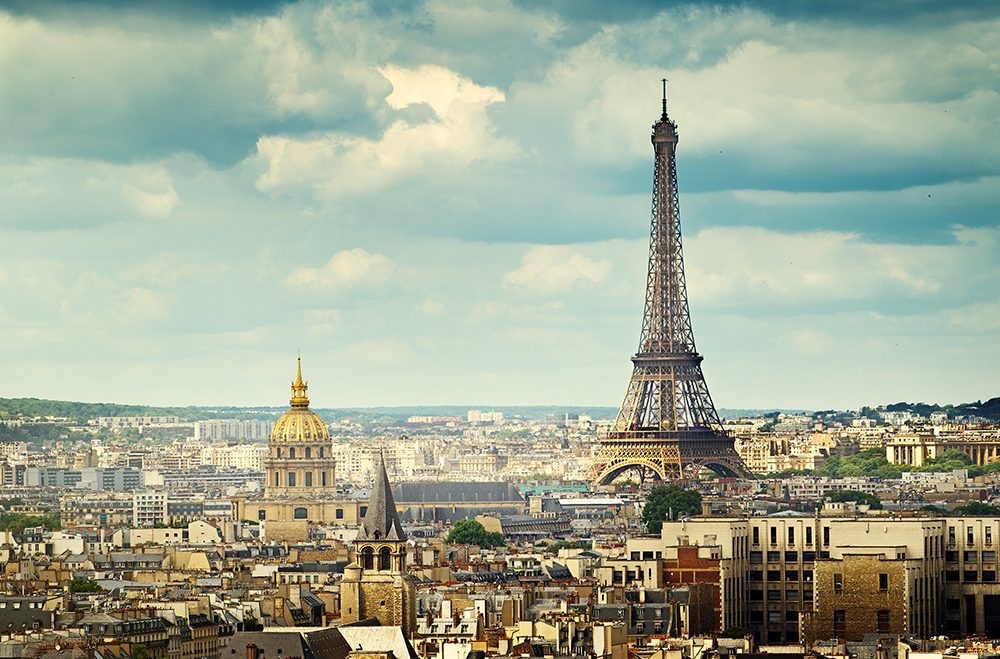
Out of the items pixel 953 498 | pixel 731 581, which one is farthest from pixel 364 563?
pixel 953 498

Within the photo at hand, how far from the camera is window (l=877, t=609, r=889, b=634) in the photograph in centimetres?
8619

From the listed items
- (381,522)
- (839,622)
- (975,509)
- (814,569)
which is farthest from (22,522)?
(839,622)

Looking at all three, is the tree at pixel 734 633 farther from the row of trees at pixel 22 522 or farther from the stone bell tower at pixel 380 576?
the row of trees at pixel 22 522

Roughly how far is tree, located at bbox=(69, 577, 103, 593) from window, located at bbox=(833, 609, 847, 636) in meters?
→ 24.2

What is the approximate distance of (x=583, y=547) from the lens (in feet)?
442

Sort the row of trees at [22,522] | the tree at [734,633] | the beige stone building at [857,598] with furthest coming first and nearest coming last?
the row of trees at [22,522]
the beige stone building at [857,598]
the tree at [734,633]

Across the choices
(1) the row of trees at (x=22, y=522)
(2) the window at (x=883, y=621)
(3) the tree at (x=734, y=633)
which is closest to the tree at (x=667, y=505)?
(1) the row of trees at (x=22, y=522)

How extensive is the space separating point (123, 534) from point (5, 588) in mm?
58414

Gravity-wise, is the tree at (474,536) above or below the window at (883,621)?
above

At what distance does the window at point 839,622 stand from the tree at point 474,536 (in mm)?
Answer: 60572

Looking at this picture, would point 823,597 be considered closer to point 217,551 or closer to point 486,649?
point 486,649

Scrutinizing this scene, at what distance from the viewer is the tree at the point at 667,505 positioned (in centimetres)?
14400

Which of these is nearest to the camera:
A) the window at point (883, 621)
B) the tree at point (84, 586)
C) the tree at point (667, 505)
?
the window at point (883, 621)

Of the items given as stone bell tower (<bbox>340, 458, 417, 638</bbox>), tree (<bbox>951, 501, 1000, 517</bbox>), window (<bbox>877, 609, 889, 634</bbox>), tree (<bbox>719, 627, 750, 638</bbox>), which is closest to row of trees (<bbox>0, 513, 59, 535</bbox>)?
tree (<bbox>951, 501, 1000, 517</bbox>)
